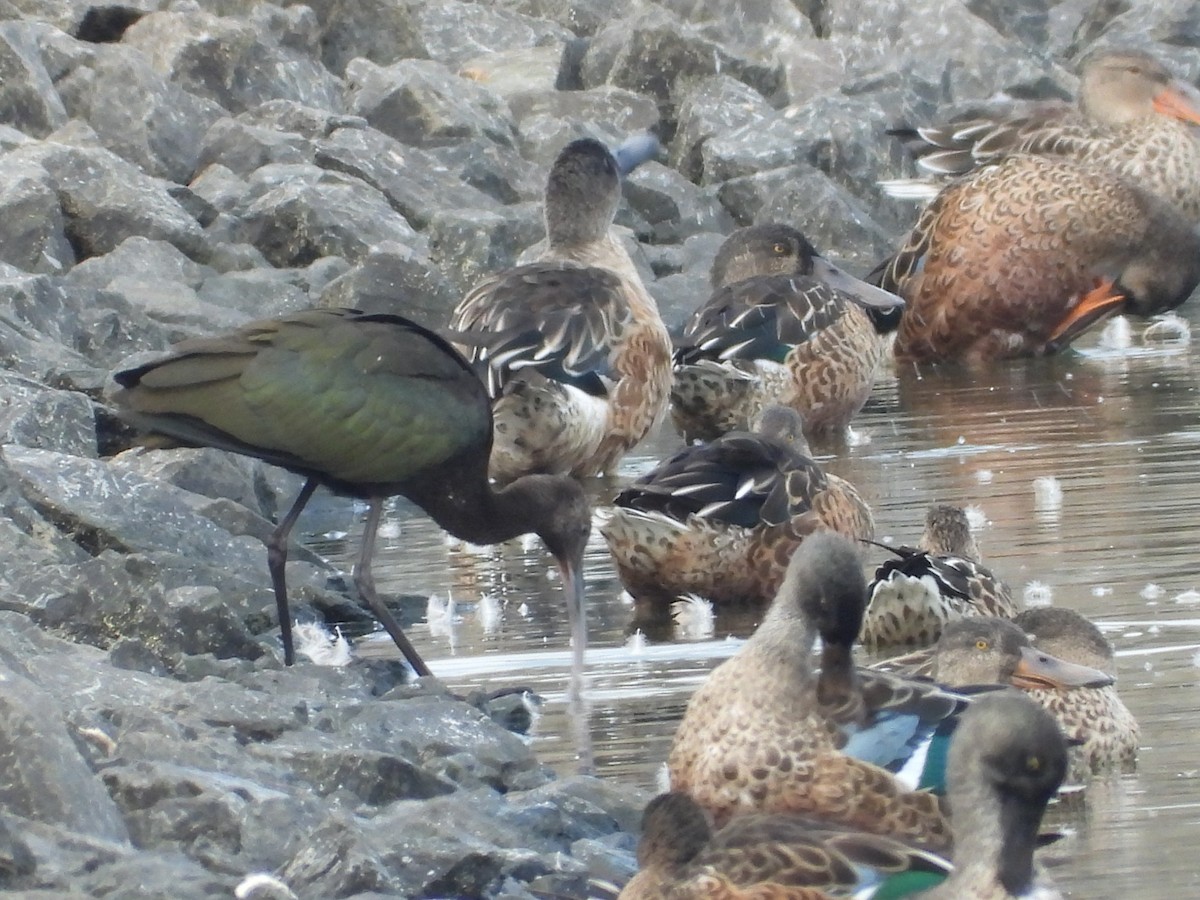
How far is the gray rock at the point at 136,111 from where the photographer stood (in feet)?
56.6

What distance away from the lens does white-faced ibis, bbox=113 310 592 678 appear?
26.0 ft

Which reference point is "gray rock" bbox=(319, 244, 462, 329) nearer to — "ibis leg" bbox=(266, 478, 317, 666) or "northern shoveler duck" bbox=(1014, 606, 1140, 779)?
"ibis leg" bbox=(266, 478, 317, 666)

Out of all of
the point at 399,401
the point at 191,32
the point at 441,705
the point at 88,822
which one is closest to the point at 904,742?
the point at 441,705

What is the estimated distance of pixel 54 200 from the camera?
1452 cm

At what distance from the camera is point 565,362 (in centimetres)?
1087

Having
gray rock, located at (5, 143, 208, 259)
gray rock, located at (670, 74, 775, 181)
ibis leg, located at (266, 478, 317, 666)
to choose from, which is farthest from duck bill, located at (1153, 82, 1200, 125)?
ibis leg, located at (266, 478, 317, 666)

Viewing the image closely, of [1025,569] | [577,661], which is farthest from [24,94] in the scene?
[577,661]

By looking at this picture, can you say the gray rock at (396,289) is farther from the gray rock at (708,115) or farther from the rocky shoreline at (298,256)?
the gray rock at (708,115)

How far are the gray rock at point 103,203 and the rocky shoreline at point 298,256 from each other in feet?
0.07

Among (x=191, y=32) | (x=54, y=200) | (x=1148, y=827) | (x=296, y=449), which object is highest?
(x=191, y=32)

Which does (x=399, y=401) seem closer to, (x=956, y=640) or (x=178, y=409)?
(x=178, y=409)

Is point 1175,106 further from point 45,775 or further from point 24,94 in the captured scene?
point 45,775

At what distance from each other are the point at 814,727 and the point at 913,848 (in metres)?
0.83

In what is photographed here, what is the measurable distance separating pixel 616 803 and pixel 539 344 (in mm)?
4943
